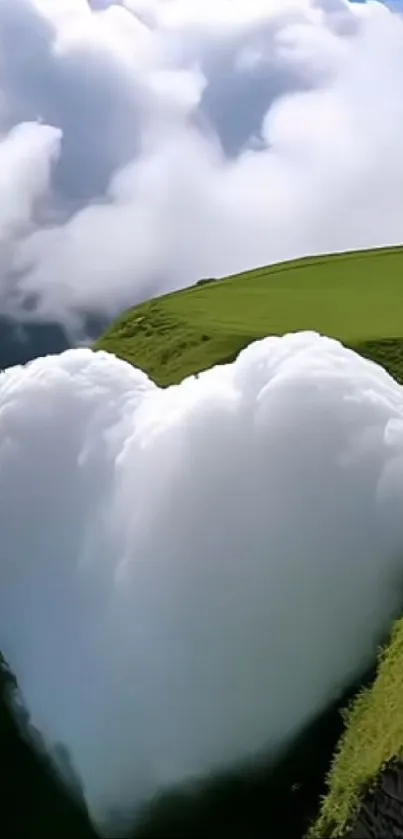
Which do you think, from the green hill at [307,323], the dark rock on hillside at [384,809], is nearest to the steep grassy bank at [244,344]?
the green hill at [307,323]

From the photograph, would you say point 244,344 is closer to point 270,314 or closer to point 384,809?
point 270,314

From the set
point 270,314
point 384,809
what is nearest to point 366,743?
point 384,809

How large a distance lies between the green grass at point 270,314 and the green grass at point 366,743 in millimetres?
7111

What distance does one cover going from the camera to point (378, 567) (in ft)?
37.5

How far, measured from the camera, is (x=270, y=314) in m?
21.0

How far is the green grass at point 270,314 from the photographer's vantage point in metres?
19.0

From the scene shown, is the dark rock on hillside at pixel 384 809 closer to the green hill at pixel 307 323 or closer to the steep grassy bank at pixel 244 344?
the steep grassy bank at pixel 244 344

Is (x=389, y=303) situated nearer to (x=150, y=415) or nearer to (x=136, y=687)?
(x=150, y=415)

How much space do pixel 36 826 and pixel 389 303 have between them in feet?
41.4

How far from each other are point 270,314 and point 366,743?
11622mm

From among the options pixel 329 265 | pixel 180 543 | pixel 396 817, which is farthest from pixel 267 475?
pixel 329 265

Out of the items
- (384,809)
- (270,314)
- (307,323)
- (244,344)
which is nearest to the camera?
(384,809)

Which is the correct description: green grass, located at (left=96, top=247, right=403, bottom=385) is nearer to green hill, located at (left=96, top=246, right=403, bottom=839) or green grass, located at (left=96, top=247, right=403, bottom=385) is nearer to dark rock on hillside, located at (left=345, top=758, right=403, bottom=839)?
green hill, located at (left=96, top=246, right=403, bottom=839)

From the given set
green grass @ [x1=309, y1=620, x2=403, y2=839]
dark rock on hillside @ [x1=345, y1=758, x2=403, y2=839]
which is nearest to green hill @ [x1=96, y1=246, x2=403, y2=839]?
green grass @ [x1=309, y1=620, x2=403, y2=839]
